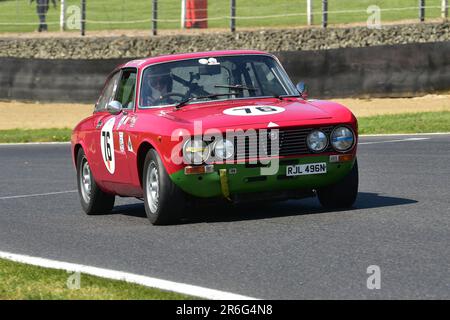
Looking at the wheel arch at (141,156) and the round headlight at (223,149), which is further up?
the round headlight at (223,149)

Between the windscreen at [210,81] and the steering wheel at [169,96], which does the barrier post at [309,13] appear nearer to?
the windscreen at [210,81]

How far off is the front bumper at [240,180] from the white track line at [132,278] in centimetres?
165

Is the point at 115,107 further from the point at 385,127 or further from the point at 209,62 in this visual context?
the point at 385,127

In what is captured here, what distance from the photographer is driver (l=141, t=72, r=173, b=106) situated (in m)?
11.4

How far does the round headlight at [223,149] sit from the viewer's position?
10.2m

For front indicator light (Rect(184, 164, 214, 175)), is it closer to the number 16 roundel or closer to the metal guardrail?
the number 16 roundel

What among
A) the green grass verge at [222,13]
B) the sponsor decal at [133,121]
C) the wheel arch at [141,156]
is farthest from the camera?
the green grass verge at [222,13]

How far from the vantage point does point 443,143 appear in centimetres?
1761

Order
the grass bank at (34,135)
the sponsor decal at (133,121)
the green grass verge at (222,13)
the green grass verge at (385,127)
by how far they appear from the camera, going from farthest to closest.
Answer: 1. the green grass verge at (222,13)
2. the grass bank at (34,135)
3. the green grass verge at (385,127)
4. the sponsor decal at (133,121)

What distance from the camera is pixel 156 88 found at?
11.5m

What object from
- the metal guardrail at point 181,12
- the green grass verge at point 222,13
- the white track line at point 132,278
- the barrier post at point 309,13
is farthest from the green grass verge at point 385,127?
the white track line at point 132,278

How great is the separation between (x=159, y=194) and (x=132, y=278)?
2.53m

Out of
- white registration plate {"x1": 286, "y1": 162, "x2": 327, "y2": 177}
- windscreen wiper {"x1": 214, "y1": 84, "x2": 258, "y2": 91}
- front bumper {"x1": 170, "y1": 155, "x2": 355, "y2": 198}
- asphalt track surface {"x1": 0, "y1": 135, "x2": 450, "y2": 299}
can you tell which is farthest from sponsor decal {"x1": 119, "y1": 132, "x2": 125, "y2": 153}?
white registration plate {"x1": 286, "y1": 162, "x2": 327, "y2": 177}

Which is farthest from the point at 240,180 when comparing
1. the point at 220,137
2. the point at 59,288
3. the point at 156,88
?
the point at 59,288
